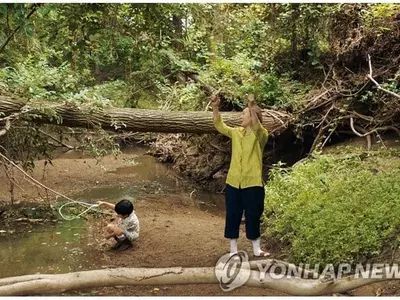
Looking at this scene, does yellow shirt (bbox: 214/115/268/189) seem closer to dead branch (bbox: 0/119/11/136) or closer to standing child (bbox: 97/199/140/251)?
standing child (bbox: 97/199/140/251)

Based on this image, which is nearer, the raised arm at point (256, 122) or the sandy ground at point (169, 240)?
the sandy ground at point (169, 240)

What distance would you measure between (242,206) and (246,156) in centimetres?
59

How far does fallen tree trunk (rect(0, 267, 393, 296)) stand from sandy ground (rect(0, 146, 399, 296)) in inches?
7.3

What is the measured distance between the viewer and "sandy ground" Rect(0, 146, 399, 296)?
4741 millimetres

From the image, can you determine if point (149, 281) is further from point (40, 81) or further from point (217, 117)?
point (40, 81)

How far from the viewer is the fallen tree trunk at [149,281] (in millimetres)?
4121

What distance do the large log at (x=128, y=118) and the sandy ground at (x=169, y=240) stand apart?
4.83 feet

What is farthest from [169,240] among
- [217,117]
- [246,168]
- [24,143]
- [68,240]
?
[24,143]

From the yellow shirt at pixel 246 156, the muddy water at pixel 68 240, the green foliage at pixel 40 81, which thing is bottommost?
the muddy water at pixel 68 240

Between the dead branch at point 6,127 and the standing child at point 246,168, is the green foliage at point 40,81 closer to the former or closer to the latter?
the dead branch at point 6,127

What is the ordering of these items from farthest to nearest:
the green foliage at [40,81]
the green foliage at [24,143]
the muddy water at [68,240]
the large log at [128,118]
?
the green foliage at [24,143] < the green foliage at [40,81] < the large log at [128,118] < the muddy water at [68,240]

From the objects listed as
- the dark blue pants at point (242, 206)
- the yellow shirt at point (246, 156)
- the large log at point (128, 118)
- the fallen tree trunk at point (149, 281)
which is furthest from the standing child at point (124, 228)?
the large log at point (128, 118)

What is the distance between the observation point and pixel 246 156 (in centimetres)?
542

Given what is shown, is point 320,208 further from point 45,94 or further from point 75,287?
point 45,94
